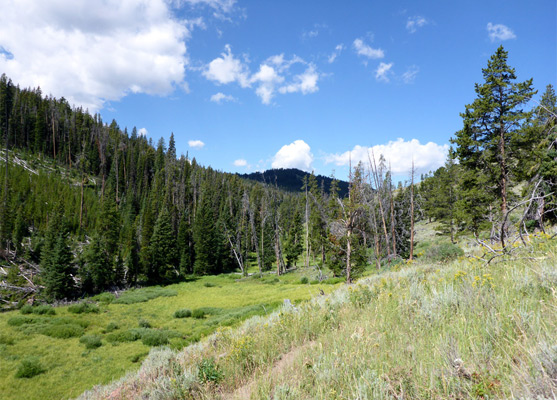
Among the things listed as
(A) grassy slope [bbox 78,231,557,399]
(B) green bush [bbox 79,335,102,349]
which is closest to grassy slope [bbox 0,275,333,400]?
(B) green bush [bbox 79,335,102,349]

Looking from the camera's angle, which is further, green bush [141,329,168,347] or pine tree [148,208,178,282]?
pine tree [148,208,178,282]

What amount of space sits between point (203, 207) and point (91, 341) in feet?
130

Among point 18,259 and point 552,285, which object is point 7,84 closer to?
point 18,259

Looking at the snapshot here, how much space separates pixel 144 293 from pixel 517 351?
3761 cm

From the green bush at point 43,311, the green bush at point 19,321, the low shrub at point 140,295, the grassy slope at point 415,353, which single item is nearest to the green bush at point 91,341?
the green bush at point 19,321

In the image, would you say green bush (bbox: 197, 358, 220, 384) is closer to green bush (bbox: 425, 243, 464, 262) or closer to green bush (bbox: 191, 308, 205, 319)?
green bush (bbox: 425, 243, 464, 262)

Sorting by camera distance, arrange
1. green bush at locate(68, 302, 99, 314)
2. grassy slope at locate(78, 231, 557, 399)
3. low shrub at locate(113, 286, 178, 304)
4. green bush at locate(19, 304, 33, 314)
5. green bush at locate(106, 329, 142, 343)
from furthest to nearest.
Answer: low shrub at locate(113, 286, 178, 304) → green bush at locate(68, 302, 99, 314) → green bush at locate(19, 304, 33, 314) → green bush at locate(106, 329, 142, 343) → grassy slope at locate(78, 231, 557, 399)

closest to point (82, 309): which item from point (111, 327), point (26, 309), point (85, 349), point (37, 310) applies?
point (37, 310)

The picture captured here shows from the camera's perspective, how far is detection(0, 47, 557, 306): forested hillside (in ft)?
60.1

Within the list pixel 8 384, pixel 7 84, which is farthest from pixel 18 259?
pixel 7 84

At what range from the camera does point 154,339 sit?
16.5m

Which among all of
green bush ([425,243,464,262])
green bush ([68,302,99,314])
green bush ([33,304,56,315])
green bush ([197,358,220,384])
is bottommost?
green bush ([68,302,99,314])

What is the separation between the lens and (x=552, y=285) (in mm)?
3309

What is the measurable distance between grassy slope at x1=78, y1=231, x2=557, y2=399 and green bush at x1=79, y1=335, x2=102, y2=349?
14.2 metres
